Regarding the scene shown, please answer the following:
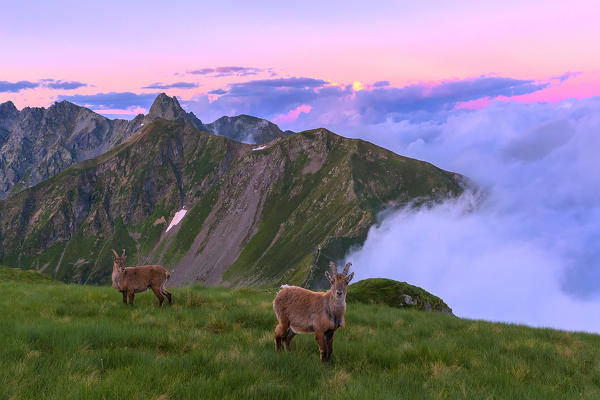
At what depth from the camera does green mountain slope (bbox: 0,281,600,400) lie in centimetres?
596

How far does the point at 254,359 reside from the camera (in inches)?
297

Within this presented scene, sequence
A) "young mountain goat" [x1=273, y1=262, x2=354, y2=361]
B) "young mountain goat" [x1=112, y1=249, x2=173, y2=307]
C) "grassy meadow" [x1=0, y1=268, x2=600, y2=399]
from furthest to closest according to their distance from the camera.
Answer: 1. "young mountain goat" [x1=112, y1=249, x2=173, y2=307]
2. "young mountain goat" [x1=273, y1=262, x2=354, y2=361]
3. "grassy meadow" [x1=0, y1=268, x2=600, y2=399]

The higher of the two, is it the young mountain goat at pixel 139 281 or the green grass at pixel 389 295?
the young mountain goat at pixel 139 281

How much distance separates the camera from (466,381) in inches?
285

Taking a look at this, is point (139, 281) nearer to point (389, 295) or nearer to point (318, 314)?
point (318, 314)

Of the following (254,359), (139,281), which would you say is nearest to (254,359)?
(254,359)

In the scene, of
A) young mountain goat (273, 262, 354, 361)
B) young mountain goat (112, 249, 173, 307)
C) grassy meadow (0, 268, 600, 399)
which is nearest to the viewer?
grassy meadow (0, 268, 600, 399)

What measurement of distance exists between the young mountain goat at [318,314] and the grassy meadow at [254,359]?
1.29 feet

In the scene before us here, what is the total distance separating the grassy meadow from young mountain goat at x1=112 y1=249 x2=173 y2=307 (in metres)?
1.13

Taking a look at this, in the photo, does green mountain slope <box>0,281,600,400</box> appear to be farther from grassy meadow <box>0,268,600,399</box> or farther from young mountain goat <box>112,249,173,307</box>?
young mountain goat <box>112,249,173,307</box>

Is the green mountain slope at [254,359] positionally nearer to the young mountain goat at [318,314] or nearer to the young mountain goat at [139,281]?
the young mountain goat at [318,314]

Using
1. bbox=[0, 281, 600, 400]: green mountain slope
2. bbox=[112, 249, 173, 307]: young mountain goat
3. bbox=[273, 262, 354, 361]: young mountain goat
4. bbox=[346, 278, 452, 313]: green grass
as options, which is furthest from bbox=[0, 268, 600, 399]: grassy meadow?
bbox=[346, 278, 452, 313]: green grass

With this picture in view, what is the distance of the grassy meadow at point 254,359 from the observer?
596 centimetres

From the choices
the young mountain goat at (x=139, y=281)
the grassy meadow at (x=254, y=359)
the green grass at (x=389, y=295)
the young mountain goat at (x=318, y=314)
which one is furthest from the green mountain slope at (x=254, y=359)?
the green grass at (x=389, y=295)
